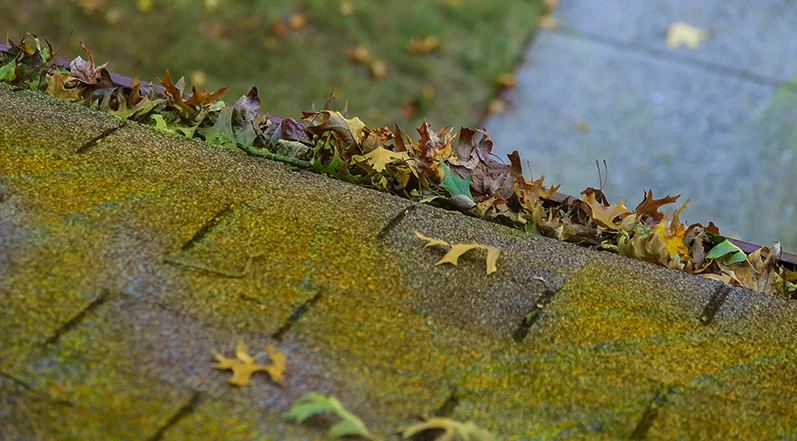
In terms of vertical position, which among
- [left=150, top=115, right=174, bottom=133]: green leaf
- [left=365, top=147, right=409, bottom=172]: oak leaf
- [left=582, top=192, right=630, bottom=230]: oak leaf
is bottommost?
[left=150, top=115, right=174, bottom=133]: green leaf

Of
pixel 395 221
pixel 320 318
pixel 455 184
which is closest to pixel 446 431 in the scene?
pixel 320 318

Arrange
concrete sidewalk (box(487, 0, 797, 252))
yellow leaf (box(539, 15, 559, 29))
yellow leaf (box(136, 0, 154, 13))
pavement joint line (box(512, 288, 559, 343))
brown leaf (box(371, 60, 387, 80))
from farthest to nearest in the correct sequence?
yellow leaf (box(539, 15, 559, 29)) → yellow leaf (box(136, 0, 154, 13)) → brown leaf (box(371, 60, 387, 80)) → concrete sidewalk (box(487, 0, 797, 252)) → pavement joint line (box(512, 288, 559, 343))

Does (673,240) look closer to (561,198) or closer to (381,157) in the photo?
(561,198)

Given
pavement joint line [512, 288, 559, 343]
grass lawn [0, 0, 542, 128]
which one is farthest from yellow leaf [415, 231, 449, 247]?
grass lawn [0, 0, 542, 128]

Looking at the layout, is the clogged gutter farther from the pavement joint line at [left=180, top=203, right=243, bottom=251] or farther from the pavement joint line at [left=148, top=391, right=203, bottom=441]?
the pavement joint line at [left=148, top=391, right=203, bottom=441]

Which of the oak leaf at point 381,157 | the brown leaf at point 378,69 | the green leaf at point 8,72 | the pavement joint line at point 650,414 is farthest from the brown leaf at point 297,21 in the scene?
the pavement joint line at point 650,414

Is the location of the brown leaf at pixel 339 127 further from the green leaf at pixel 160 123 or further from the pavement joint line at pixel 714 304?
the pavement joint line at pixel 714 304

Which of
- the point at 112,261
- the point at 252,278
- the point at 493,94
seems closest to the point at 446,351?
the point at 252,278
